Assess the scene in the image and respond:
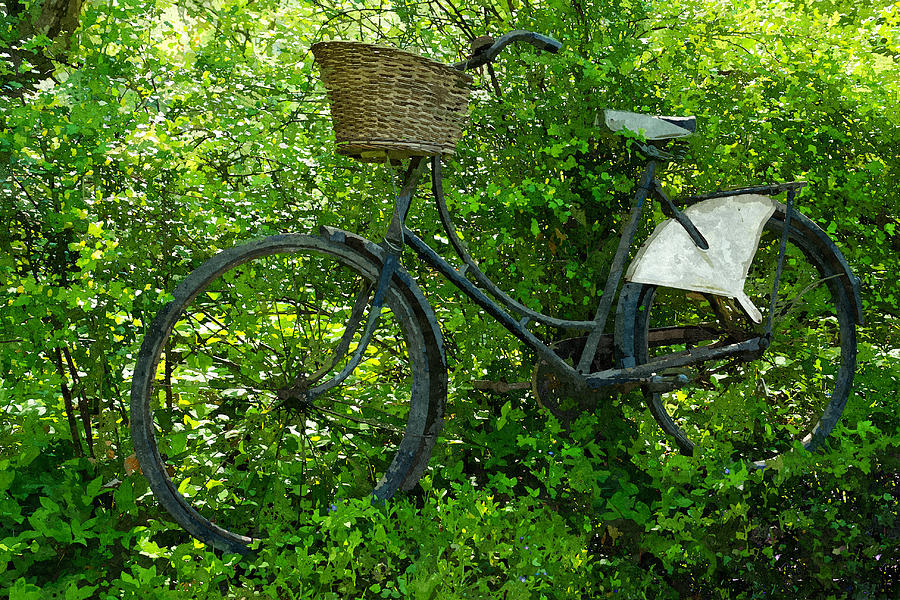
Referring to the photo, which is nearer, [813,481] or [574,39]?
[813,481]

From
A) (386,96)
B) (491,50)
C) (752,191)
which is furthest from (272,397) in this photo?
(752,191)

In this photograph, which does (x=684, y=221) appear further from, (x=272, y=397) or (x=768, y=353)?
(x=272, y=397)

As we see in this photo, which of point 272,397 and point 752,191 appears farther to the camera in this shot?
point 752,191

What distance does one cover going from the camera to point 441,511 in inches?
108

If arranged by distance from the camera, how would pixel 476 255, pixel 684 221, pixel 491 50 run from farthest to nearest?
pixel 476 255 < pixel 684 221 < pixel 491 50

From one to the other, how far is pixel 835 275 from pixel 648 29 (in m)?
1.35

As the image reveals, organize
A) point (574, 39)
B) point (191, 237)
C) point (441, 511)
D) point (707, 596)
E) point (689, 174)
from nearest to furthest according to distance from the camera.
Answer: point (707, 596) < point (441, 511) < point (191, 237) < point (574, 39) < point (689, 174)

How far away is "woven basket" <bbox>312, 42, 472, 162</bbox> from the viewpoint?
2365 millimetres

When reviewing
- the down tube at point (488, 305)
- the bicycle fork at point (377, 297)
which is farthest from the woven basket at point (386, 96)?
the down tube at point (488, 305)

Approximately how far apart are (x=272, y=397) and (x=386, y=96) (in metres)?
1.09

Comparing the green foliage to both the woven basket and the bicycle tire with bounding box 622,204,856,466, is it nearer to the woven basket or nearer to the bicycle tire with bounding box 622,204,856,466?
the bicycle tire with bounding box 622,204,856,466

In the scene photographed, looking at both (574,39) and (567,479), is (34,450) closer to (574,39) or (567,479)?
(567,479)

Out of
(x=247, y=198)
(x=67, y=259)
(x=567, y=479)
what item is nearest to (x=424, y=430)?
(x=567, y=479)

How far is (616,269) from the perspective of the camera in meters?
3.24
